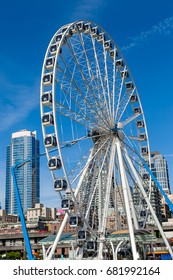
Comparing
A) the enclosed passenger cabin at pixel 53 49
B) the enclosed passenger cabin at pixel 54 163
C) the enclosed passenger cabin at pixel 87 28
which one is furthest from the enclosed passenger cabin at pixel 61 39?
the enclosed passenger cabin at pixel 54 163

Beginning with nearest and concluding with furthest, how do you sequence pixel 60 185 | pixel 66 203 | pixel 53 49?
pixel 60 185 < pixel 66 203 < pixel 53 49

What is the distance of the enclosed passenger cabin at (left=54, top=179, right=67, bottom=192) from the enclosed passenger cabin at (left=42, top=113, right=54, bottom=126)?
17.9ft

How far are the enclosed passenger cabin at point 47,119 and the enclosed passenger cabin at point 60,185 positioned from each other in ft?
17.9

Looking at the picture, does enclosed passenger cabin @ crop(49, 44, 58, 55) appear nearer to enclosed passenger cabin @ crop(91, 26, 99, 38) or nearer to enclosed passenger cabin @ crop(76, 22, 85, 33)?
enclosed passenger cabin @ crop(76, 22, 85, 33)

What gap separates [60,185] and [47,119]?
20.7ft

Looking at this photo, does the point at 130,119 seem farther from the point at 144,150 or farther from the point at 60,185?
the point at 60,185

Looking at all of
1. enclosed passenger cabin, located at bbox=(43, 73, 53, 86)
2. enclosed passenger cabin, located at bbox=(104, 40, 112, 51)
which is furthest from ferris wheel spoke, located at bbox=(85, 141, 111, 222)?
enclosed passenger cabin, located at bbox=(104, 40, 112, 51)

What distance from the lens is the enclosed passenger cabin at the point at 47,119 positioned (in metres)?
35.0

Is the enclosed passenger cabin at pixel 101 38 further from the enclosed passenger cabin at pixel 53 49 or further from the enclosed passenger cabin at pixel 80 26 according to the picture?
the enclosed passenger cabin at pixel 53 49

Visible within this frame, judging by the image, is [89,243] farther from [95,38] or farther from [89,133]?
[95,38]

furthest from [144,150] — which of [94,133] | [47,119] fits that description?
[47,119]

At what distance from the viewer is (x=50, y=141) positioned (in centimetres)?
3466

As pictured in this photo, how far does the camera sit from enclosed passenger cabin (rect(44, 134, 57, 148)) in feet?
113
